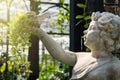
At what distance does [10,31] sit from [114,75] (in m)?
0.85

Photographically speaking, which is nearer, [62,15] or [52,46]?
[52,46]

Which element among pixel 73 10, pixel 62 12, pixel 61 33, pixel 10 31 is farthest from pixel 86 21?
pixel 61 33

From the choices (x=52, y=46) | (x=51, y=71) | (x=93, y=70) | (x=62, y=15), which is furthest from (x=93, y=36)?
(x=51, y=71)

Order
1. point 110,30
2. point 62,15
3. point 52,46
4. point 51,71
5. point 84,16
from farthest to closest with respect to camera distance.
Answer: point 51,71
point 62,15
point 84,16
point 52,46
point 110,30

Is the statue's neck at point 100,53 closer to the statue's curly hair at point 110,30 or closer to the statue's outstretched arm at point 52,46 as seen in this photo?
the statue's curly hair at point 110,30

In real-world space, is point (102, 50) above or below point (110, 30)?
below

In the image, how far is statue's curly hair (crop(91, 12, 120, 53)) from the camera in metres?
2.91

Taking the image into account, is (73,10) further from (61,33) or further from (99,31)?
(61,33)

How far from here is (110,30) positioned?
2.91 metres

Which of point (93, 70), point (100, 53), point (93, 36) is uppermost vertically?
point (93, 36)

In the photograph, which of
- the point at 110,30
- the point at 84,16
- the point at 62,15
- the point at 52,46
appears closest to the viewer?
the point at 110,30

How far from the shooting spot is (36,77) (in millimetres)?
8359

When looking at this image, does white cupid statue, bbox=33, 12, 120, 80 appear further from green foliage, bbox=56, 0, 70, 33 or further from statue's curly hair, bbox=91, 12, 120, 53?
green foliage, bbox=56, 0, 70, 33

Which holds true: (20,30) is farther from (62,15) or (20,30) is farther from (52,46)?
(62,15)
